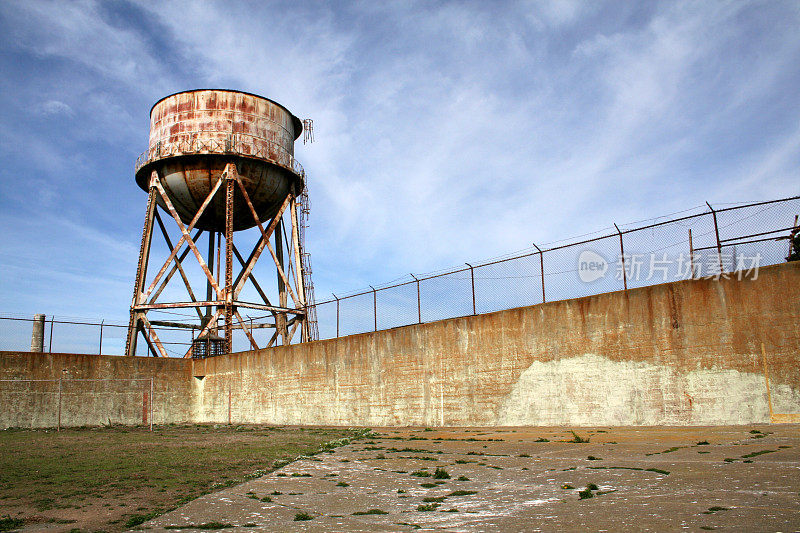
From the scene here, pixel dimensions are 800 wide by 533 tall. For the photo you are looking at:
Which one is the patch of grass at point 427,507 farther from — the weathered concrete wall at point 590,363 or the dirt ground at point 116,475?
the weathered concrete wall at point 590,363

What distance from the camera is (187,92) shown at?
29.2 metres

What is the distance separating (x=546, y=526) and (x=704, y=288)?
400 inches

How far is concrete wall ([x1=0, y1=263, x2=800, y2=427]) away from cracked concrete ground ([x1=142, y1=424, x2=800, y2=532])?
1.66m

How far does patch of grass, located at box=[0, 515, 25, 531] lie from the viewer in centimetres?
579

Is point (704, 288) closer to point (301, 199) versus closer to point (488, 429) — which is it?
point (488, 429)

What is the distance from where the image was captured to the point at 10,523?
5.94 m

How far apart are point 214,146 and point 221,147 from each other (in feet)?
1.00

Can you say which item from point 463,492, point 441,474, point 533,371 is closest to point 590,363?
point 533,371

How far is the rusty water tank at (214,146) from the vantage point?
2850 cm

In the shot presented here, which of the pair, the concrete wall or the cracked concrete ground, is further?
the concrete wall

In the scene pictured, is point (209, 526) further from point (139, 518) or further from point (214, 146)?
point (214, 146)

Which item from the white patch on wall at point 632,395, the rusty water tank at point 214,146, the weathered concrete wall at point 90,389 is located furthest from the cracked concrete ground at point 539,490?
the rusty water tank at point 214,146

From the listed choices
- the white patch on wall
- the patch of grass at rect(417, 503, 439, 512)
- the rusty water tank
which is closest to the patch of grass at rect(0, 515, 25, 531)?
the patch of grass at rect(417, 503, 439, 512)

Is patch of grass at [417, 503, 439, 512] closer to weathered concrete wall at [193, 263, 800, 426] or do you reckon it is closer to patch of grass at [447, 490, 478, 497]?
patch of grass at [447, 490, 478, 497]
